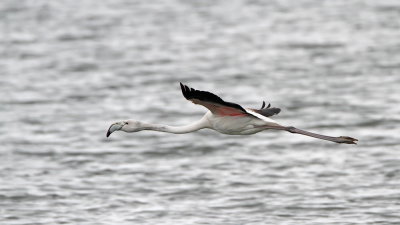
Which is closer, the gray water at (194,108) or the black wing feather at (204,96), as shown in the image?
the black wing feather at (204,96)

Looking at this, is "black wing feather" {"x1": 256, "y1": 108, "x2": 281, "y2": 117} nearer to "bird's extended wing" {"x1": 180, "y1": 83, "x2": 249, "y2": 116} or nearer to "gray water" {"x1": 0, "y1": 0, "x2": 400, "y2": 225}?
"bird's extended wing" {"x1": 180, "y1": 83, "x2": 249, "y2": 116}

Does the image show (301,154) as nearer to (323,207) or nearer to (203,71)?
(323,207)

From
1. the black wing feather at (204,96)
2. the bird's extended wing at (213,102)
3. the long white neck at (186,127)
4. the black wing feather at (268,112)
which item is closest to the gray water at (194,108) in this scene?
the black wing feather at (268,112)

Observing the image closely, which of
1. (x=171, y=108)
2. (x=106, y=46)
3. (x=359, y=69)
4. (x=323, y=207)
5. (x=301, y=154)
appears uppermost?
(x=106, y=46)

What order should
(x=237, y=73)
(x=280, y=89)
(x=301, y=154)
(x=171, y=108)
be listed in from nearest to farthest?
(x=301, y=154)
(x=171, y=108)
(x=280, y=89)
(x=237, y=73)

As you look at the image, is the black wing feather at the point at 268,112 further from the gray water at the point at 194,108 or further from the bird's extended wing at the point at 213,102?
the gray water at the point at 194,108

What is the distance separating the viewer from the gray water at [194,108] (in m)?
26.5

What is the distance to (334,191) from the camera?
27344 mm

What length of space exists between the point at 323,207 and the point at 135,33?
75.3ft

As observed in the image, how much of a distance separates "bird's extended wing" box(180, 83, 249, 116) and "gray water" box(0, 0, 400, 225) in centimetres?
484

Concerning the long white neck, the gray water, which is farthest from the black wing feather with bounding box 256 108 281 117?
the gray water

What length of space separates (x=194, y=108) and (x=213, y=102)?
1708cm

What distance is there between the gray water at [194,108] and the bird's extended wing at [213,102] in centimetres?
484

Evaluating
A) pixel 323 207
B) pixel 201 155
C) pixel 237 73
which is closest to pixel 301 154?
pixel 201 155
